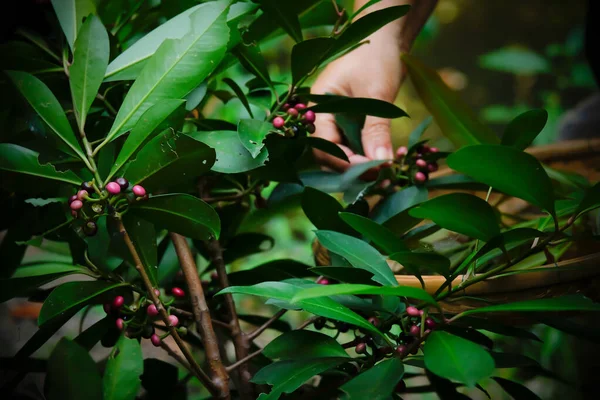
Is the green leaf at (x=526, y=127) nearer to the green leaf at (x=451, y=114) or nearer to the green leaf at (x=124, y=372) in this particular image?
the green leaf at (x=451, y=114)

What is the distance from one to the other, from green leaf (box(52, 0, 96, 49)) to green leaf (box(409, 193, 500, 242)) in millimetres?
399

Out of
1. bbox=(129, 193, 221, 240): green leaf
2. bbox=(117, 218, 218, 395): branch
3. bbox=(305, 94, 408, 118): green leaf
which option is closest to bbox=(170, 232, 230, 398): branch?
bbox=(117, 218, 218, 395): branch

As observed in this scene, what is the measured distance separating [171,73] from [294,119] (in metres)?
0.16

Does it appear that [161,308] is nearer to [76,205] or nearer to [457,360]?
[76,205]

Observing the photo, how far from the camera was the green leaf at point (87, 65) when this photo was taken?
56 centimetres

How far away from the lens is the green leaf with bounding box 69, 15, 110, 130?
1.84ft

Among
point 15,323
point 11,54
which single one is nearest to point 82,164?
point 11,54

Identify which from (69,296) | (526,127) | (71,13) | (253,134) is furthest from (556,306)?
(71,13)

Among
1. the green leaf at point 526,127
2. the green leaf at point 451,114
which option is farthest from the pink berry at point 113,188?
the green leaf at point 451,114

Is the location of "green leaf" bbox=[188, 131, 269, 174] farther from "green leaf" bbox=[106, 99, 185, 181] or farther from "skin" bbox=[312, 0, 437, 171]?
"skin" bbox=[312, 0, 437, 171]

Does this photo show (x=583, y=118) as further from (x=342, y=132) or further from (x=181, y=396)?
(x=181, y=396)

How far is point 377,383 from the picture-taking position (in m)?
0.47

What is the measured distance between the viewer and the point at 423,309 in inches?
22.1

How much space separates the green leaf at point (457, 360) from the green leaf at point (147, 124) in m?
0.30
